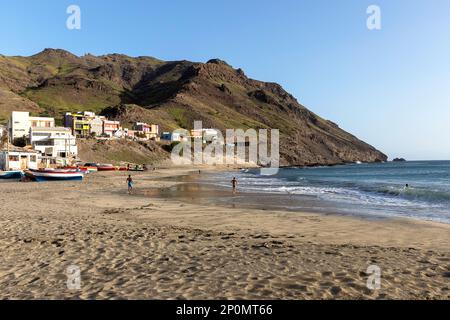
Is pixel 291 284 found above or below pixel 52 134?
below

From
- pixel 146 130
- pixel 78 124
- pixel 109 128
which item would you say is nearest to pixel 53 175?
pixel 109 128

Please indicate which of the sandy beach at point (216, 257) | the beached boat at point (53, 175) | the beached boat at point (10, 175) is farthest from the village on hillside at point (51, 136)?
the sandy beach at point (216, 257)

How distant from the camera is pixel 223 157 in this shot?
15650 centimetres

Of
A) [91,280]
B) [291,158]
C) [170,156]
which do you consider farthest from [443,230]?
[291,158]

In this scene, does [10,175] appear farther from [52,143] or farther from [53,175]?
[52,143]

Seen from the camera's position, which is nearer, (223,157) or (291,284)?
(291,284)

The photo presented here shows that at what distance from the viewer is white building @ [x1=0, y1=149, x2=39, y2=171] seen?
6016 centimetres

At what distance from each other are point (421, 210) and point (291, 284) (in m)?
22.4

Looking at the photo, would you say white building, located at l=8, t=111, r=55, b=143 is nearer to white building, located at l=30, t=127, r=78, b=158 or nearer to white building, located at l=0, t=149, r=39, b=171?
white building, located at l=30, t=127, r=78, b=158

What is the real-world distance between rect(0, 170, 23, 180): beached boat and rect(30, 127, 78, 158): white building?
32859 mm

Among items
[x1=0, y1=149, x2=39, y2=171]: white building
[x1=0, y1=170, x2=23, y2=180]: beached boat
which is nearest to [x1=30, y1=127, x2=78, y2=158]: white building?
[x1=0, y1=149, x2=39, y2=171]: white building

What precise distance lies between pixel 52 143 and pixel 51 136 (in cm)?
218

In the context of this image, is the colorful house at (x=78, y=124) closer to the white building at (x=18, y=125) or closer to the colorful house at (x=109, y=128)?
the colorful house at (x=109, y=128)

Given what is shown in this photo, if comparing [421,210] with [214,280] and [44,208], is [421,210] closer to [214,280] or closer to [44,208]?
[214,280]
